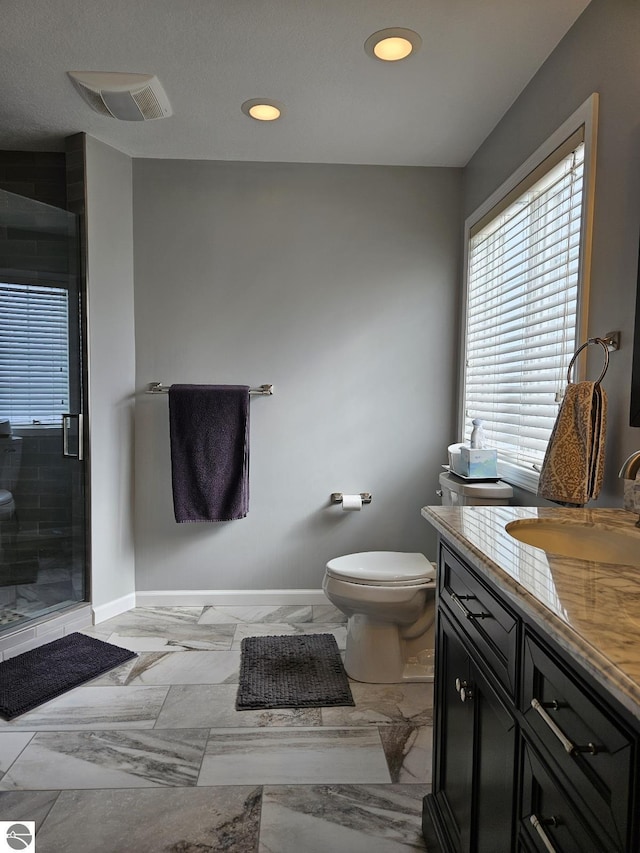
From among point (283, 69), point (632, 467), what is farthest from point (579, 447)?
point (283, 69)

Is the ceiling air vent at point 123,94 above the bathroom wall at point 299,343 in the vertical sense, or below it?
above

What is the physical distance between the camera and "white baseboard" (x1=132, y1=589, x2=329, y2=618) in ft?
10.1

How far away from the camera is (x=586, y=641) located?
68 cm

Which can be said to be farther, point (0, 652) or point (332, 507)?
point (332, 507)

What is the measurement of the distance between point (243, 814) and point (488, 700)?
0.91 metres

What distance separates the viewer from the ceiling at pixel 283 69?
1805mm

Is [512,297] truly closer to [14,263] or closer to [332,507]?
[332,507]

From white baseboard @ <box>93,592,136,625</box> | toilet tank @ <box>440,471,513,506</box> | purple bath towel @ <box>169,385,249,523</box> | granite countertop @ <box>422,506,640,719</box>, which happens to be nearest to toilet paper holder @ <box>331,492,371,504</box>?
purple bath towel @ <box>169,385,249,523</box>

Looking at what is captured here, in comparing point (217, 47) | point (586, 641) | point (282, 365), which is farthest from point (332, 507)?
point (586, 641)

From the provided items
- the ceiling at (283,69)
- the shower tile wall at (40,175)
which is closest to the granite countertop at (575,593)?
the ceiling at (283,69)

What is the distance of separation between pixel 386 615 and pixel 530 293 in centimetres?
135

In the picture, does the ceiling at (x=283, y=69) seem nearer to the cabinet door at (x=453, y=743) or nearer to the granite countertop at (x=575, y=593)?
the granite countertop at (x=575, y=593)

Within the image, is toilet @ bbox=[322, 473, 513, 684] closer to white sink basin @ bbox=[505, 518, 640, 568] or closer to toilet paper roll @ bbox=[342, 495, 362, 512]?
toilet paper roll @ bbox=[342, 495, 362, 512]

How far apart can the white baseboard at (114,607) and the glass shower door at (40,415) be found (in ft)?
0.35
